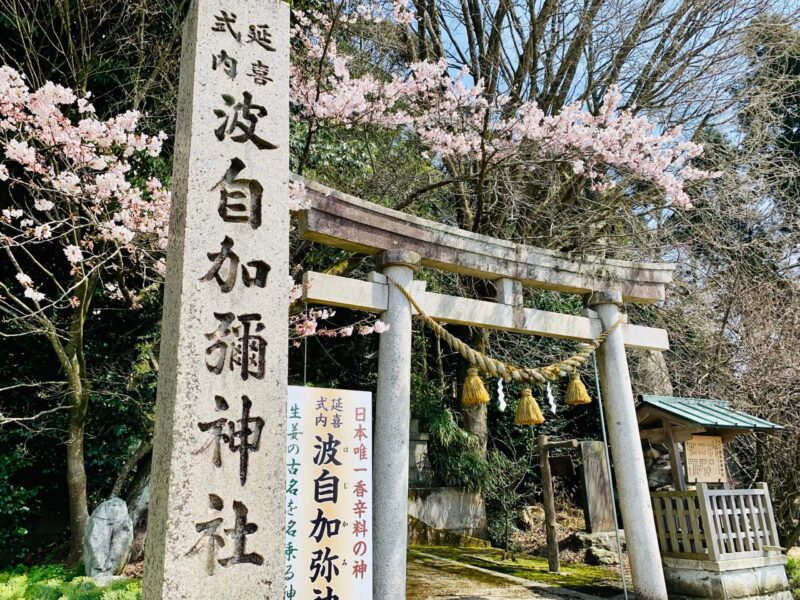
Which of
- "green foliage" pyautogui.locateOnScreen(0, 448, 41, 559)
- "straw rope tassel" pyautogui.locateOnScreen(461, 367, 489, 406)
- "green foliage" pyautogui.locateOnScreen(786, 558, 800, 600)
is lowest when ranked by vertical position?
"green foliage" pyautogui.locateOnScreen(786, 558, 800, 600)

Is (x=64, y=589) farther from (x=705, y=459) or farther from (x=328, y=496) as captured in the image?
(x=705, y=459)

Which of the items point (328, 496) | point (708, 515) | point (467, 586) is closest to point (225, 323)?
point (328, 496)

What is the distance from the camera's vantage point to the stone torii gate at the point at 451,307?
4.20 metres

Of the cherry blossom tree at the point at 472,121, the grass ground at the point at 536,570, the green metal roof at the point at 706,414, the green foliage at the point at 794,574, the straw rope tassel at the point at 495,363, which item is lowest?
the green foliage at the point at 794,574

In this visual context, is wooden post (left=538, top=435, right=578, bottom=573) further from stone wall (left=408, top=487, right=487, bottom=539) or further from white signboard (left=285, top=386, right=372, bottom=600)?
white signboard (left=285, top=386, right=372, bottom=600)

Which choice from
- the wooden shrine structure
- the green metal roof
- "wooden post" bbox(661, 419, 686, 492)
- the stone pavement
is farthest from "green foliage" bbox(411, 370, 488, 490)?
"wooden post" bbox(661, 419, 686, 492)

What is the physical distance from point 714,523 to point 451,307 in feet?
12.1

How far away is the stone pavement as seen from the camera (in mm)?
5355

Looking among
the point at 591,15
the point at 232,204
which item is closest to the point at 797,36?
the point at 591,15

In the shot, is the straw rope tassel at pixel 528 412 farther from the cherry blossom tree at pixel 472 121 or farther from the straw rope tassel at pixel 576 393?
the cherry blossom tree at pixel 472 121

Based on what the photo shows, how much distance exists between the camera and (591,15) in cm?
796

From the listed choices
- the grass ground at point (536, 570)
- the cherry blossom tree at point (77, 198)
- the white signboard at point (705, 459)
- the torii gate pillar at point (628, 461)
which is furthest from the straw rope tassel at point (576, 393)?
the cherry blossom tree at point (77, 198)

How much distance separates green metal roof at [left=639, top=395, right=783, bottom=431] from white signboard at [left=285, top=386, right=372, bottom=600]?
3.77 meters

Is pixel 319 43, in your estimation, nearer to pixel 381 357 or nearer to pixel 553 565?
pixel 381 357
